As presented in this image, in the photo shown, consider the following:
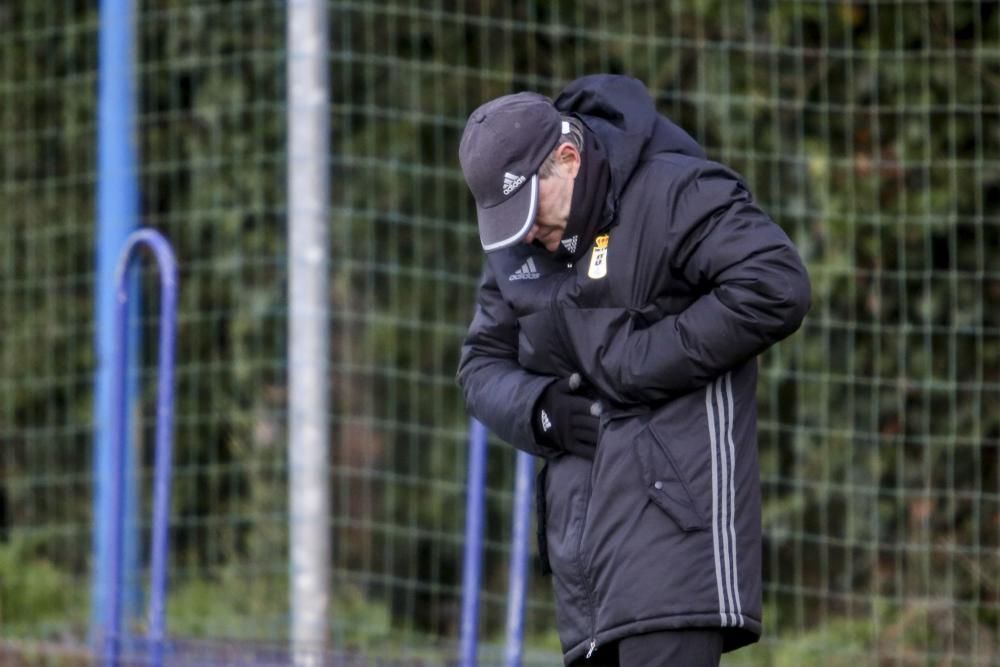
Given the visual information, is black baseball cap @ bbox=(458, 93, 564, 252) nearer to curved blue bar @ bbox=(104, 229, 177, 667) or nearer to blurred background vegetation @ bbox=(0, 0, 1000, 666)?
curved blue bar @ bbox=(104, 229, 177, 667)

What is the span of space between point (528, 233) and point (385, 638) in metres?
3.53

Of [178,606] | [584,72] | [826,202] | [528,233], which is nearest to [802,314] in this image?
[528,233]

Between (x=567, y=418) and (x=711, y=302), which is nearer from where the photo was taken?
(x=711, y=302)

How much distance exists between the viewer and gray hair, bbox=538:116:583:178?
129 inches

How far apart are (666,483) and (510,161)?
0.69 m

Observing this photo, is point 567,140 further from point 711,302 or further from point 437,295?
point 437,295

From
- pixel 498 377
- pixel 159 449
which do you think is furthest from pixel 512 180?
pixel 159 449

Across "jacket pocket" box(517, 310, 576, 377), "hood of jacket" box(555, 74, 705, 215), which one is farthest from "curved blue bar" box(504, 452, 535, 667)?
"hood of jacket" box(555, 74, 705, 215)

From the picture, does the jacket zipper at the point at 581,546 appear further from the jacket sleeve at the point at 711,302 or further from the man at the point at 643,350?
the jacket sleeve at the point at 711,302

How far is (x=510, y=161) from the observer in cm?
326

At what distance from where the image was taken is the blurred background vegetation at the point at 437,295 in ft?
19.6

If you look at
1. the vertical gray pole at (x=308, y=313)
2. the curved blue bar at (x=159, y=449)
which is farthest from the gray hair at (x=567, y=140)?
the vertical gray pole at (x=308, y=313)

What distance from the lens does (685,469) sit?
3.24m

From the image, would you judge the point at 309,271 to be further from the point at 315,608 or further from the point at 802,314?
the point at 802,314
